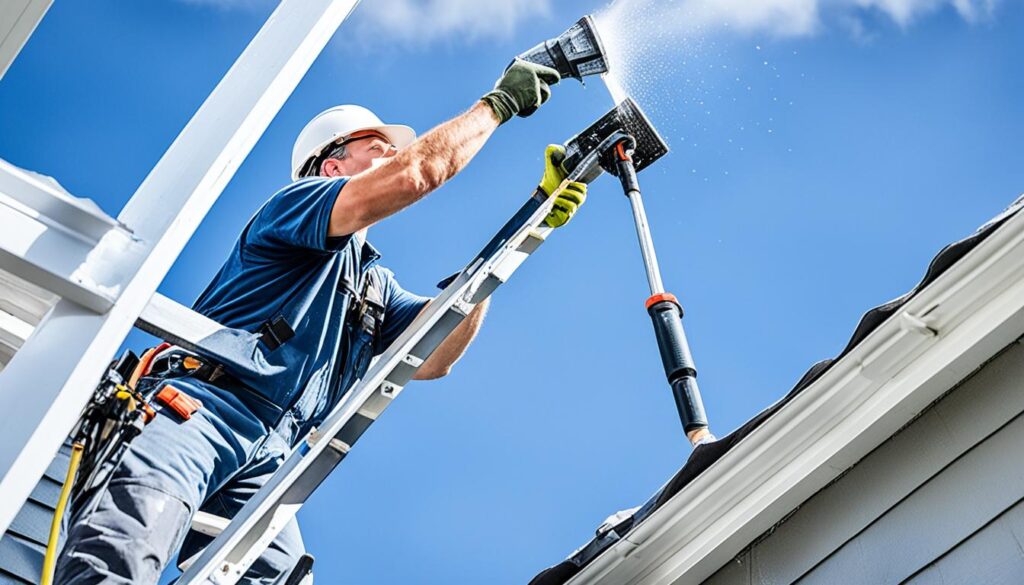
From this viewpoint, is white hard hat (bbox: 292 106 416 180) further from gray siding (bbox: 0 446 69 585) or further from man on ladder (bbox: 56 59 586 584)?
gray siding (bbox: 0 446 69 585)

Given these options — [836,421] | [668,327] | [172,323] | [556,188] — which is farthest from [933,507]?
[556,188]

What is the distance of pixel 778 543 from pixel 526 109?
1.90 meters

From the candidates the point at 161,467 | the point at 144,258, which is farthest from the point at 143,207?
the point at 161,467

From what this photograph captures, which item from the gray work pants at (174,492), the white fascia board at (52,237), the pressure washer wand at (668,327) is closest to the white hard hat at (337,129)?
the pressure washer wand at (668,327)

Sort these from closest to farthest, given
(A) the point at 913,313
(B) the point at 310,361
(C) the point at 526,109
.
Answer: (A) the point at 913,313, (B) the point at 310,361, (C) the point at 526,109

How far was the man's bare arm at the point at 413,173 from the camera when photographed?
384 centimetres

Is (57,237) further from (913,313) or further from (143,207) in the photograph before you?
(913,313)

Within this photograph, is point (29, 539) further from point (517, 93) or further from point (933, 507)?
point (517, 93)

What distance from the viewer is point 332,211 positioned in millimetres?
3848

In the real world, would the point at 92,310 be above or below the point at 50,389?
above

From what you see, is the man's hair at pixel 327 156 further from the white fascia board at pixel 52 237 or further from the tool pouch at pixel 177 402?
the white fascia board at pixel 52 237

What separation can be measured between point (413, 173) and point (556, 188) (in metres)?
0.67

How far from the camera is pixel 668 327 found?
434 cm

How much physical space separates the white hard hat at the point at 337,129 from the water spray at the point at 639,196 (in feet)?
2.57
